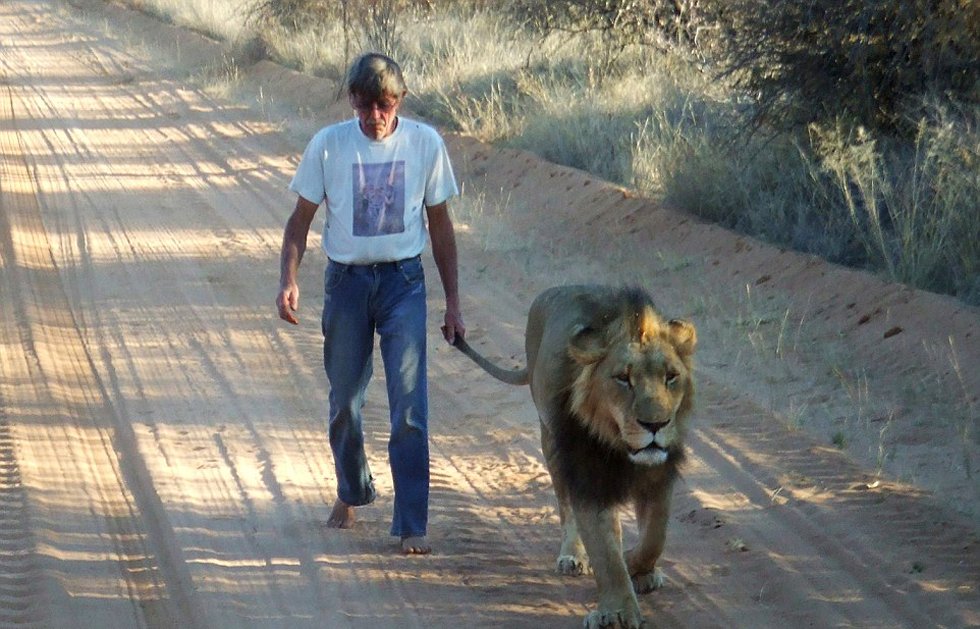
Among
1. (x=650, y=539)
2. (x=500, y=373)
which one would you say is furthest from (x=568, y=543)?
(x=500, y=373)

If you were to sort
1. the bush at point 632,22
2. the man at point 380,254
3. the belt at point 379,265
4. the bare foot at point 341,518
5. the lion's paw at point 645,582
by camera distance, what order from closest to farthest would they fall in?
the lion's paw at point 645,582, the man at point 380,254, the belt at point 379,265, the bare foot at point 341,518, the bush at point 632,22

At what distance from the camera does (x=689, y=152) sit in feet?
37.7

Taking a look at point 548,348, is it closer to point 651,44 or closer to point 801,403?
point 801,403

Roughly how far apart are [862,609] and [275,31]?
21245 mm

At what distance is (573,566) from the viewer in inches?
A: 211

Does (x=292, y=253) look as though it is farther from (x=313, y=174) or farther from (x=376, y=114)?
(x=376, y=114)

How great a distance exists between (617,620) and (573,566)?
690 mm

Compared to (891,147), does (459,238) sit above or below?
below

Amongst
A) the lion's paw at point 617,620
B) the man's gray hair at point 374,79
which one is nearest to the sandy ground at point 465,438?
the lion's paw at point 617,620

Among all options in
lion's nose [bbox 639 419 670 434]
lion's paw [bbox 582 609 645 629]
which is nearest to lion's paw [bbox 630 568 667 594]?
lion's paw [bbox 582 609 645 629]

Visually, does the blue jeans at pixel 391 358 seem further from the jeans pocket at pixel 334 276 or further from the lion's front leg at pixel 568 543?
the lion's front leg at pixel 568 543

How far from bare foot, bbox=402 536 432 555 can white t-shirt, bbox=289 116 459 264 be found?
126cm

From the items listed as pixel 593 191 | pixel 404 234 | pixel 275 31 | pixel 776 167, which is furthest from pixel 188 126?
pixel 404 234

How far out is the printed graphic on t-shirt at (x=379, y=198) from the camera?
530 centimetres
